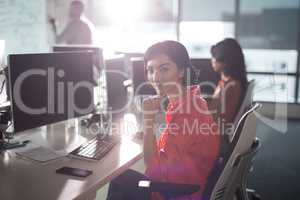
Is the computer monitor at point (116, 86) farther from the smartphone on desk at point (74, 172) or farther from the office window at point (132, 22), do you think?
the office window at point (132, 22)

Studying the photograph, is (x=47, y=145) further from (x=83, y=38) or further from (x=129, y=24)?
(x=129, y=24)

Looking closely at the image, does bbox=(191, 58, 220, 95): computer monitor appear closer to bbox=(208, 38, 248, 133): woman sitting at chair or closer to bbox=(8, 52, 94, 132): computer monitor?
bbox=(208, 38, 248, 133): woman sitting at chair

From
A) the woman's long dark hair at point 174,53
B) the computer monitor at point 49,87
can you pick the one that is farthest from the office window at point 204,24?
the woman's long dark hair at point 174,53

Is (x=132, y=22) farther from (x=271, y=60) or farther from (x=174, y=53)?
(x=174, y=53)

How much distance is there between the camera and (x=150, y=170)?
71.9 inches

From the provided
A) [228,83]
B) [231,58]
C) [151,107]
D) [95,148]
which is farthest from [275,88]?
[95,148]

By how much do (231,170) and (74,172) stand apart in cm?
69

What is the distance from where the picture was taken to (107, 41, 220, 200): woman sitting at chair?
1711 millimetres

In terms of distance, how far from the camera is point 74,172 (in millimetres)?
1680

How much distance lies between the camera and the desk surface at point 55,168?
58.1 inches

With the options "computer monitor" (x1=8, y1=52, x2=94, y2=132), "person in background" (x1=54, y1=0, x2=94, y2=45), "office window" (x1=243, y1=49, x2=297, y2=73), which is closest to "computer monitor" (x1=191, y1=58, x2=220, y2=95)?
"person in background" (x1=54, y1=0, x2=94, y2=45)

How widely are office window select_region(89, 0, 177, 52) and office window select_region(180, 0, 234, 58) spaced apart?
26 cm

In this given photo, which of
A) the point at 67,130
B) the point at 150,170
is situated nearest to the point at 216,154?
the point at 150,170

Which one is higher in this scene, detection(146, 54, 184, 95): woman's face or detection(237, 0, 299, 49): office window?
detection(237, 0, 299, 49): office window
